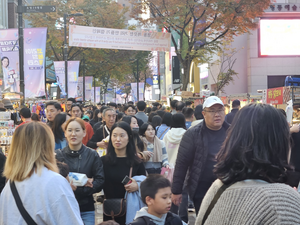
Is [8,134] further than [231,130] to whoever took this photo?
Yes

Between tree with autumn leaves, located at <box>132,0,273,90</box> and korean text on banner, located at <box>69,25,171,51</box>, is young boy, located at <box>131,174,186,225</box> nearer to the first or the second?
tree with autumn leaves, located at <box>132,0,273,90</box>

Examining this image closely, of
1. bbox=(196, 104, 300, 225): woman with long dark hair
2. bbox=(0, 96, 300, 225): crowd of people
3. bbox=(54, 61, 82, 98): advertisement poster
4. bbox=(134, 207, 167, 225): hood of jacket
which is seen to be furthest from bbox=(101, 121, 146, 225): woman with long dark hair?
bbox=(54, 61, 82, 98): advertisement poster

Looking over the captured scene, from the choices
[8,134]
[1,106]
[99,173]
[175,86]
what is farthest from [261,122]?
[175,86]

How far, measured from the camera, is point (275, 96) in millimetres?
14336

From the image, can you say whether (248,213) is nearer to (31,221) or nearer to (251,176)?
(251,176)

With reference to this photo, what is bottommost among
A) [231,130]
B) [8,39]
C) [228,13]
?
[231,130]

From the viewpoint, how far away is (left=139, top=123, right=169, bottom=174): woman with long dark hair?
235 inches

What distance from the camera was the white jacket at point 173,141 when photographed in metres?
6.95

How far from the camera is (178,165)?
465 centimetres

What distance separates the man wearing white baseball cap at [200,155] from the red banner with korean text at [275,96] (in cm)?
961

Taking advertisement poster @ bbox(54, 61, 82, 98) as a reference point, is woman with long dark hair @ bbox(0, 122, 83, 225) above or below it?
below

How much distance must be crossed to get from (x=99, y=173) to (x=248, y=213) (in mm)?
2763

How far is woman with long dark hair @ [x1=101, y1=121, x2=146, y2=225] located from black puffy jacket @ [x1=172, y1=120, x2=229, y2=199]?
17.6 inches

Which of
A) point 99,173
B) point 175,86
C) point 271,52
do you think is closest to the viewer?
point 99,173
